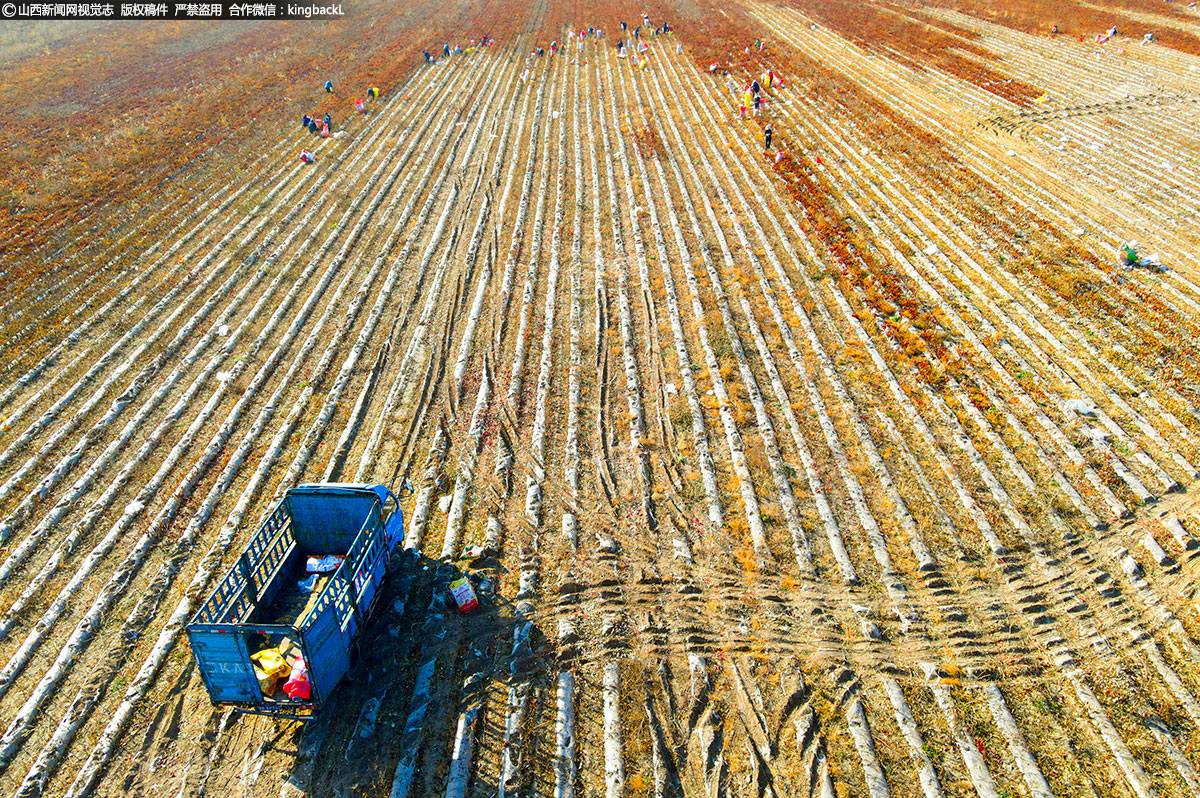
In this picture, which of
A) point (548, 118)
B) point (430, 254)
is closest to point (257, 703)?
point (430, 254)

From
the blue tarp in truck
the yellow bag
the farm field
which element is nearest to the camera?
the blue tarp in truck

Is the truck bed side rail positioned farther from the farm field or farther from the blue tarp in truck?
the farm field

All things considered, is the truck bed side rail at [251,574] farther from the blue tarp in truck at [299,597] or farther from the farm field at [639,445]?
the farm field at [639,445]

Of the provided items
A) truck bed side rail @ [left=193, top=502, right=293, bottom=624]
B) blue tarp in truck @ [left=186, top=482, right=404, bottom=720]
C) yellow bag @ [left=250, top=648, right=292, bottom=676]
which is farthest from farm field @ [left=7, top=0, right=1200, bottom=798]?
truck bed side rail @ [left=193, top=502, right=293, bottom=624]

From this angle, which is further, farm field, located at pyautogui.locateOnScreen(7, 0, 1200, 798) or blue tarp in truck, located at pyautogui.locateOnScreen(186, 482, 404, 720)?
farm field, located at pyautogui.locateOnScreen(7, 0, 1200, 798)

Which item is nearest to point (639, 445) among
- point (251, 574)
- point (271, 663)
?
point (251, 574)
